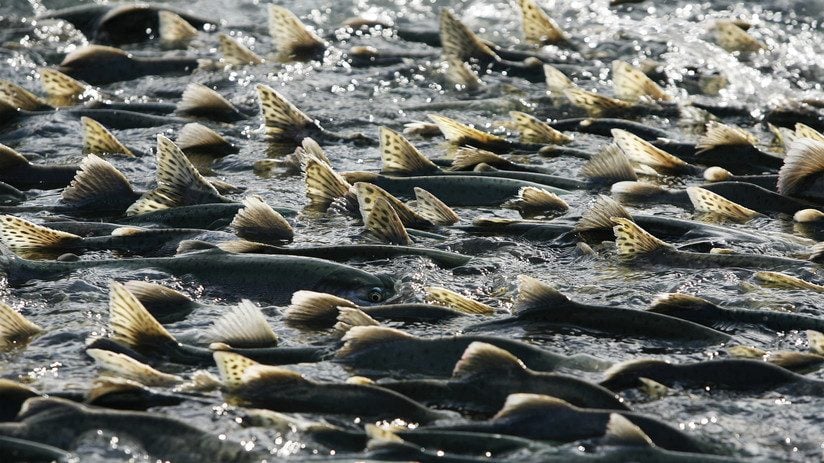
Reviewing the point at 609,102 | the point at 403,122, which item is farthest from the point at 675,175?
the point at 403,122

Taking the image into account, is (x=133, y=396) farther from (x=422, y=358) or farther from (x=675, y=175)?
(x=675, y=175)

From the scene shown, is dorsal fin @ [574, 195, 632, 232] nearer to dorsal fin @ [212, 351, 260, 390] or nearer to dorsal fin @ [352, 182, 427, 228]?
dorsal fin @ [352, 182, 427, 228]

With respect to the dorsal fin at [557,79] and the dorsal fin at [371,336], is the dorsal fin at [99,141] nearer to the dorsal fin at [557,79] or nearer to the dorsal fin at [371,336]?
the dorsal fin at [557,79]

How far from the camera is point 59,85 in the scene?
9.86 metres

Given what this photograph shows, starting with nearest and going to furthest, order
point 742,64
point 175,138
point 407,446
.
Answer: point 407,446 < point 175,138 < point 742,64

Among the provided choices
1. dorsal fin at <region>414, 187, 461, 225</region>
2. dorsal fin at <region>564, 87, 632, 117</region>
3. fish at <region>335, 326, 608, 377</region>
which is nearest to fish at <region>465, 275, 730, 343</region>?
fish at <region>335, 326, 608, 377</region>

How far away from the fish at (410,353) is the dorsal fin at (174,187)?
7.52 ft

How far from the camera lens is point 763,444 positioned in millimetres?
4750

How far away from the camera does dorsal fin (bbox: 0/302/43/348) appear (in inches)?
213

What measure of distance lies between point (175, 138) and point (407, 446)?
495 centimetres

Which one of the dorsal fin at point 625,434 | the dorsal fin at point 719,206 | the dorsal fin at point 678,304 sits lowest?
the dorsal fin at point 719,206

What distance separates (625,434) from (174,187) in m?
3.57

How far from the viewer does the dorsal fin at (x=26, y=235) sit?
6484mm

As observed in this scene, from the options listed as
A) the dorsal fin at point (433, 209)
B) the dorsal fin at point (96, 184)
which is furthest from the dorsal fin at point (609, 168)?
the dorsal fin at point (96, 184)
